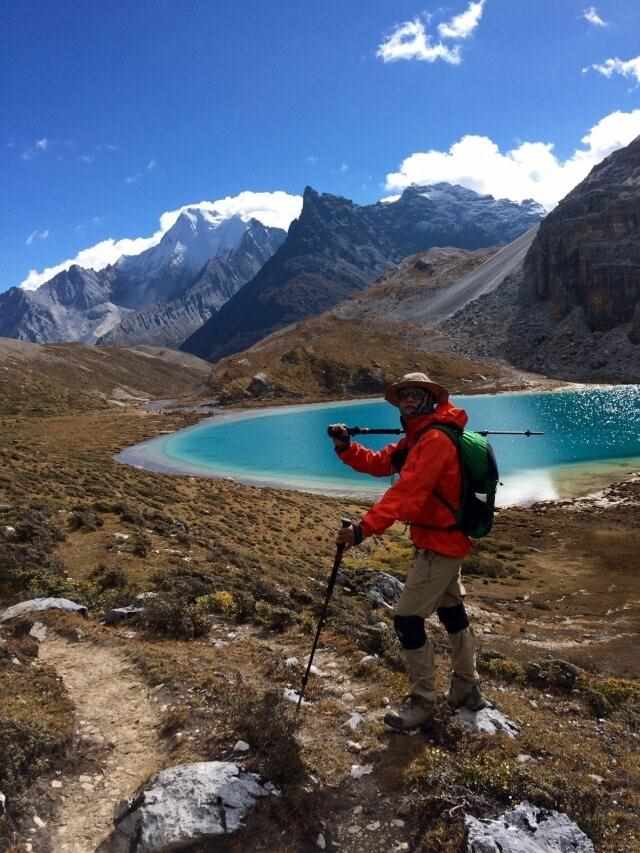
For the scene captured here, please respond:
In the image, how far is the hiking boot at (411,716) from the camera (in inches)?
257

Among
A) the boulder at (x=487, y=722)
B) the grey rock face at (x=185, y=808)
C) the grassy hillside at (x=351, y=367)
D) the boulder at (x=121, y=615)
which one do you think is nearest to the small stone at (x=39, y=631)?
the boulder at (x=121, y=615)

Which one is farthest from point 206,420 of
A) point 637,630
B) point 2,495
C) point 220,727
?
point 220,727

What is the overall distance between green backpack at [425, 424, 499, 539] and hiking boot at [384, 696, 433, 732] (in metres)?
2.11

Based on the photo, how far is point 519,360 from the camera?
5974 inches

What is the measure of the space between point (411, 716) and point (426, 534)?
2108 mm

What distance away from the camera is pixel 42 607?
34.6 feet

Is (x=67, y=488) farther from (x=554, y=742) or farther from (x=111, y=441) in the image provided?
(x=111, y=441)

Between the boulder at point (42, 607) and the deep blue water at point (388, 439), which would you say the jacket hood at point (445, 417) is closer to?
the boulder at point (42, 607)

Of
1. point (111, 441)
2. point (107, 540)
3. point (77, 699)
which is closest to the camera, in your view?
point (77, 699)

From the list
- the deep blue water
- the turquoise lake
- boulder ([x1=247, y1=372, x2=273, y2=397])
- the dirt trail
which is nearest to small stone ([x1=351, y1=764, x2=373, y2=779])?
the dirt trail

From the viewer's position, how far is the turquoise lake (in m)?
45.2

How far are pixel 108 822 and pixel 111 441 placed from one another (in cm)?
8246

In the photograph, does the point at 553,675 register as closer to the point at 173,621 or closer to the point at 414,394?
the point at 414,394

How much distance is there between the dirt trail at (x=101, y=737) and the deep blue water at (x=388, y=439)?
36.2 meters
